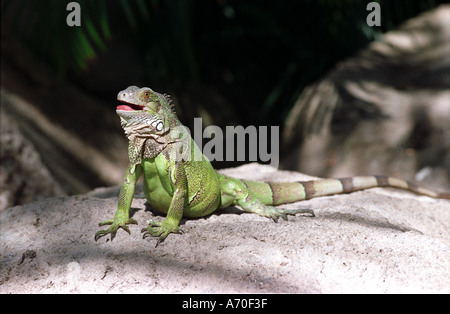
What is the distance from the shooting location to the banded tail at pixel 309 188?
3615mm

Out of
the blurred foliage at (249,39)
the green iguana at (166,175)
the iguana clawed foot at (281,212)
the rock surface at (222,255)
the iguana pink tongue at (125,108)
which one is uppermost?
the blurred foliage at (249,39)

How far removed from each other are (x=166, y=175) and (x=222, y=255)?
2.14ft

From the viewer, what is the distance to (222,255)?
2.67 meters

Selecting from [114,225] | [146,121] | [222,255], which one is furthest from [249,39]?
[222,255]

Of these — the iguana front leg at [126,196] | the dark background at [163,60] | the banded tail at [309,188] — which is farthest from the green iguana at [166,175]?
the dark background at [163,60]

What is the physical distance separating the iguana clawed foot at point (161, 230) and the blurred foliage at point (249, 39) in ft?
12.8

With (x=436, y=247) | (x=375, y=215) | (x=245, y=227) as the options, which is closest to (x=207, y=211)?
(x=245, y=227)

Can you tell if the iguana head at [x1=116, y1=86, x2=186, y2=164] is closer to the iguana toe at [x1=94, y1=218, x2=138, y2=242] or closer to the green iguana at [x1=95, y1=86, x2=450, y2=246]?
the green iguana at [x1=95, y1=86, x2=450, y2=246]

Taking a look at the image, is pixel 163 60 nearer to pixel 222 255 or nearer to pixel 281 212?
pixel 281 212

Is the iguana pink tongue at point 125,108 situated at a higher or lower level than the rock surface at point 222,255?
higher

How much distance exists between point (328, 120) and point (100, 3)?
3.68 meters

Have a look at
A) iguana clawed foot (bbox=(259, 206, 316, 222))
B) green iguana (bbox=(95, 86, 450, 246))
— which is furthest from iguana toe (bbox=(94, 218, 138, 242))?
iguana clawed foot (bbox=(259, 206, 316, 222))

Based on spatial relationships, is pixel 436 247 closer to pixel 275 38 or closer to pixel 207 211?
pixel 207 211

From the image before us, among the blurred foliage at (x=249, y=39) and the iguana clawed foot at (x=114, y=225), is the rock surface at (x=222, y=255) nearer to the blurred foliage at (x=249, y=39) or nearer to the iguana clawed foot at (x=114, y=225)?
the iguana clawed foot at (x=114, y=225)
